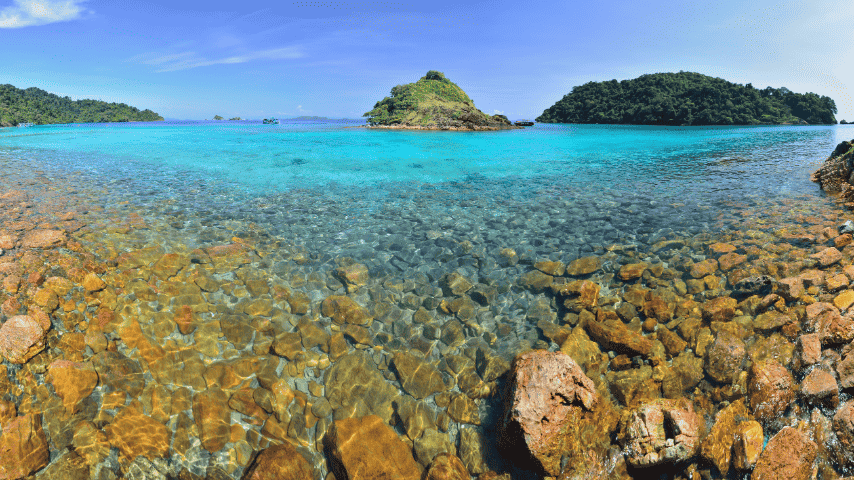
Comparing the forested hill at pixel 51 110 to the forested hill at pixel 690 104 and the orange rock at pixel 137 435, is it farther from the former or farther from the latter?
the forested hill at pixel 690 104

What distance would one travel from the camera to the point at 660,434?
13.1 ft

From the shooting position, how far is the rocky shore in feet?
13.3

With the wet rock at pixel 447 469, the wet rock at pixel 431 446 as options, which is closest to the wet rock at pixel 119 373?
the wet rock at pixel 431 446

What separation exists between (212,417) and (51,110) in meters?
192

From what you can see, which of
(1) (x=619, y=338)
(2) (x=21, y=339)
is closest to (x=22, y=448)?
(2) (x=21, y=339)

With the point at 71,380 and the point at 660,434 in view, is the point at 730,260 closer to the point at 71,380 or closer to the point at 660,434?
the point at 660,434

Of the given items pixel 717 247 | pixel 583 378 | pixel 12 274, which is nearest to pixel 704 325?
pixel 583 378

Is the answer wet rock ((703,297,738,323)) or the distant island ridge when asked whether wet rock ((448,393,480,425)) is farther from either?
the distant island ridge

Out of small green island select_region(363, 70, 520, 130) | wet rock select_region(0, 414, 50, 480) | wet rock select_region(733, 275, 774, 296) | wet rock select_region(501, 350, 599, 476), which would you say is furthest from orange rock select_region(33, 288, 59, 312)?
small green island select_region(363, 70, 520, 130)

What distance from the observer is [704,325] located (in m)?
5.99

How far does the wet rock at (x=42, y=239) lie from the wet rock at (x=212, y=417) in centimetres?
692

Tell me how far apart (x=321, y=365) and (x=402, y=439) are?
1770 mm

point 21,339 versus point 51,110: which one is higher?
point 51,110

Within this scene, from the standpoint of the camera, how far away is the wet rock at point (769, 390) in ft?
14.1
